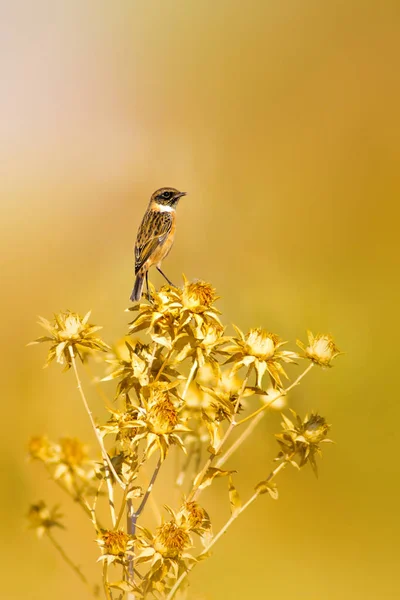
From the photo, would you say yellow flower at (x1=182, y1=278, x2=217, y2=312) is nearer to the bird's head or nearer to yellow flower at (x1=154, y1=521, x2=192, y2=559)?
yellow flower at (x1=154, y1=521, x2=192, y2=559)

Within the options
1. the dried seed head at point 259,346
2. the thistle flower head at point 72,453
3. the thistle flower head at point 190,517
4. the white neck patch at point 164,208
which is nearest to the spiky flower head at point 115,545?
the thistle flower head at point 190,517

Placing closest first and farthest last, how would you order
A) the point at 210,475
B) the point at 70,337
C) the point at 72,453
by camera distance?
the point at 210,475
the point at 70,337
the point at 72,453

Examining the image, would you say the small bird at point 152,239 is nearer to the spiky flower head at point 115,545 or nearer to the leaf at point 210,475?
the leaf at point 210,475

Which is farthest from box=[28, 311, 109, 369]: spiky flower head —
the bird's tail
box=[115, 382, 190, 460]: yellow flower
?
the bird's tail

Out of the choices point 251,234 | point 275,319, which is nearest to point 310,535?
point 275,319

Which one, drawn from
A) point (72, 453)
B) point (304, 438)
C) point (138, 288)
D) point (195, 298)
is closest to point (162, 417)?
point (195, 298)

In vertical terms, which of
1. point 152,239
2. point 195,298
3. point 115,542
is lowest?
→ point 115,542

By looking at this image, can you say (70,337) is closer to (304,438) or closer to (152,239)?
(304,438)
